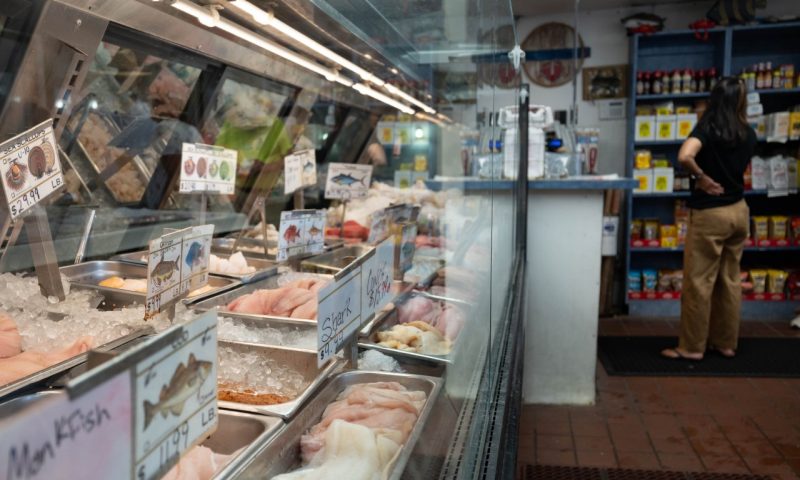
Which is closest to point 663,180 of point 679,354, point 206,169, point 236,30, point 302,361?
point 679,354

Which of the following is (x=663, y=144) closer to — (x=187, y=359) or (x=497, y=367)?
(x=497, y=367)

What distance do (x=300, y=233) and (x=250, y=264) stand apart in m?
0.39

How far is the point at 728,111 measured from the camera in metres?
4.39

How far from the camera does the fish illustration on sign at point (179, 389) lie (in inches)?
22.0

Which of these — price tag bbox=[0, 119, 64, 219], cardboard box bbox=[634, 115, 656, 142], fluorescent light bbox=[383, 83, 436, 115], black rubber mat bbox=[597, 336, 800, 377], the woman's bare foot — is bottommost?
black rubber mat bbox=[597, 336, 800, 377]

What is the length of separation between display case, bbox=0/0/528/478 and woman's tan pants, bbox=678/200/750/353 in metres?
1.78

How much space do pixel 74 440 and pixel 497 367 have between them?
1487 millimetres

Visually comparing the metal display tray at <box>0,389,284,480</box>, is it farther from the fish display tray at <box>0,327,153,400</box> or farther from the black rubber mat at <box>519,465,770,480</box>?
the black rubber mat at <box>519,465,770,480</box>

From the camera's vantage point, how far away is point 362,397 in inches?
54.0

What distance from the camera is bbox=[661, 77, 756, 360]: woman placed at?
14.4 feet

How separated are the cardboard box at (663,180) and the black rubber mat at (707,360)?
1772 mm

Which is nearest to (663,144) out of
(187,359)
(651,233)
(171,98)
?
(651,233)

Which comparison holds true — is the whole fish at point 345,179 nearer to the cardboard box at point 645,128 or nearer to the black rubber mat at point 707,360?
the black rubber mat at point 707,360

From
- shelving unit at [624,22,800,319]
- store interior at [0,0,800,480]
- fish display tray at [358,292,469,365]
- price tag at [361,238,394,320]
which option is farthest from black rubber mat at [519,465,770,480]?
shelving unit at [624,22,800,319]
